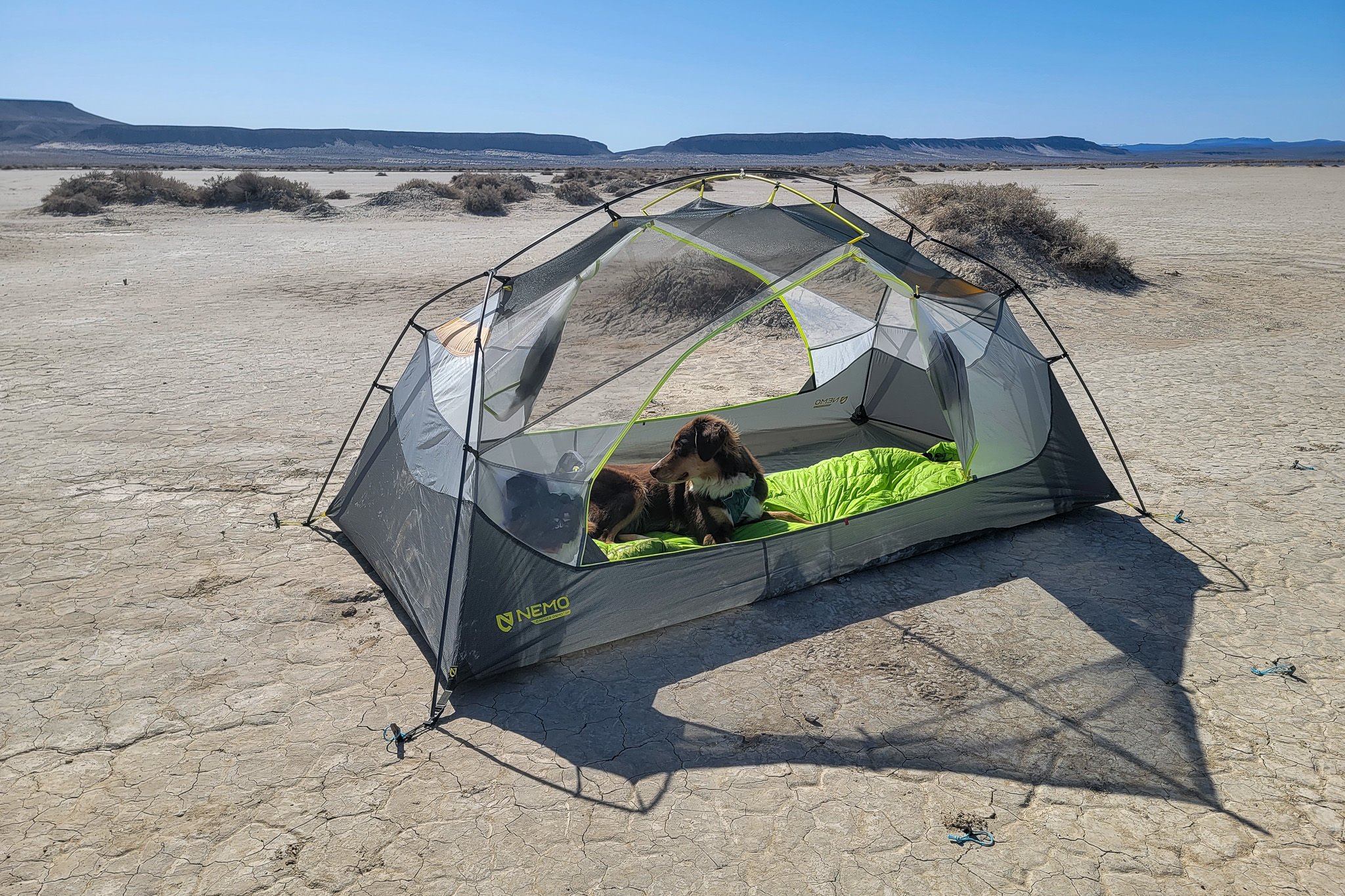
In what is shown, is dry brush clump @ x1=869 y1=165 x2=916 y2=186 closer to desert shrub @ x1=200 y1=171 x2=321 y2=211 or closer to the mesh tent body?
desert shrub @ x1=200 y1=171 x2=321 y2=211

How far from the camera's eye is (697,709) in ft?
12.7

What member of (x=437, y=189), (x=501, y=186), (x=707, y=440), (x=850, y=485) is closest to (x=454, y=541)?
(x=707, y=440)

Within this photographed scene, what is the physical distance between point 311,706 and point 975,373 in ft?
15.0

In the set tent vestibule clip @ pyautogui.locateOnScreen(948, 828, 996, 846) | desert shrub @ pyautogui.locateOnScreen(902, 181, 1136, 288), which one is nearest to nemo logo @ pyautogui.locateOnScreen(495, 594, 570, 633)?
tent vestibule clip @ pyautogui.locateOnScreen(948, 828, 996, 846)

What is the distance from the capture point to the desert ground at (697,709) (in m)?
3.05

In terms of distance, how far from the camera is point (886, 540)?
5.15m

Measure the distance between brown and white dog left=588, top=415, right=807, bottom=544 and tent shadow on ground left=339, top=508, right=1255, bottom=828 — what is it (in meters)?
0.73

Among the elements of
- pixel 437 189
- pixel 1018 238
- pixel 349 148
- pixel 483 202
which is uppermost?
pixel 349 148

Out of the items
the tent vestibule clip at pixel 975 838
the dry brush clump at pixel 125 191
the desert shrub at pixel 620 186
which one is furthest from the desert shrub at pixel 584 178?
the tent vestibule clip at pixel 975 838

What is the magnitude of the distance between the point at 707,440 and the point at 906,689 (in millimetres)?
1906

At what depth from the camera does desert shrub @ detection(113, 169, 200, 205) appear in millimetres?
26984

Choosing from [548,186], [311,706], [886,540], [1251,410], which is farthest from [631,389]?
[548,186]

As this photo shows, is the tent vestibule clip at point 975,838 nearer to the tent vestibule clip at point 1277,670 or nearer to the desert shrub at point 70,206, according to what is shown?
the tent vestibule clip at point 1277,670

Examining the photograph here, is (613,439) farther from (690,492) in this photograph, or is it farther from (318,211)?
(318,211)
